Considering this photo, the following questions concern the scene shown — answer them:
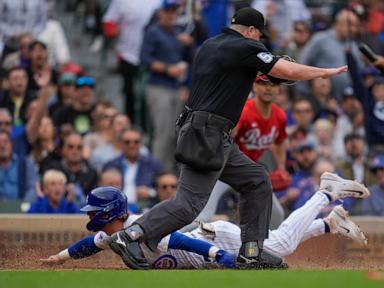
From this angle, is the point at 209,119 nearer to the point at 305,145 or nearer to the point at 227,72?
the point at 227,72

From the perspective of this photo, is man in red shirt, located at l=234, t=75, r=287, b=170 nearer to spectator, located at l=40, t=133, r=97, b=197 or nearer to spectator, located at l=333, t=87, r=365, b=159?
spectator, located at l=40, t=133, r=97, b=197

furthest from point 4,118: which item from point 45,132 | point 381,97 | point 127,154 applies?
point 381,97

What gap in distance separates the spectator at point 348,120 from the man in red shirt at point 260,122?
13.4 ft

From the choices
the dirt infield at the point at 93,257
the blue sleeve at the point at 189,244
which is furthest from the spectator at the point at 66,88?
the blue sleeve at the point at 189,244

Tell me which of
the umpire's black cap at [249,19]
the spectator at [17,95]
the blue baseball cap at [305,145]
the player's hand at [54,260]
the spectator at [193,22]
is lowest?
the blue baseball cap at [305,145]

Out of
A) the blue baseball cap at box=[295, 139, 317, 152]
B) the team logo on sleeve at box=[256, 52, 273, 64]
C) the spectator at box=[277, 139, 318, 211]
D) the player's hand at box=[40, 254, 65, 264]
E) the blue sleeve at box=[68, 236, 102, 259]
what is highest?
the team logo on sleeve at box=[256, 52, 273, 64]

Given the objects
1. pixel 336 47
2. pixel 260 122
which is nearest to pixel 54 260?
pixel 260 122

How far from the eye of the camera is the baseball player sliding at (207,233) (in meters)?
10.2

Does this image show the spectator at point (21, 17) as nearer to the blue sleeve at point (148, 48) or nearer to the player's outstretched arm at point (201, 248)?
the blue sleeve at point (148, 48)

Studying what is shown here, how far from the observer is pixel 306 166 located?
1556 centimetres

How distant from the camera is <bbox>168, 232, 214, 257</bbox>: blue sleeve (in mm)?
10109

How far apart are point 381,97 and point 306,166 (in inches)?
66.2

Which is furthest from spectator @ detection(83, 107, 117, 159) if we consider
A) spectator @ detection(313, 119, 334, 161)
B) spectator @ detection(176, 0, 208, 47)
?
spectator @ detection(313, 119, 334, 161)

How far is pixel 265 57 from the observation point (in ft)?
32.0
